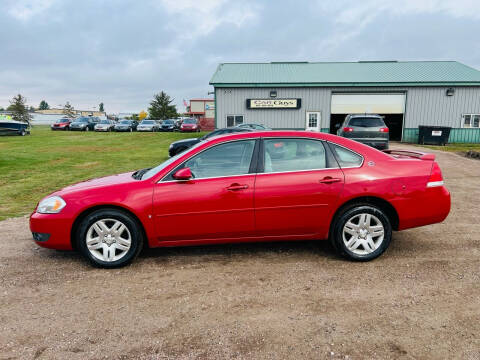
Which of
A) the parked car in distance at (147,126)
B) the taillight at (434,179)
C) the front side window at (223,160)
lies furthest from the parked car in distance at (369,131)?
the parked car in distance at (147,126)

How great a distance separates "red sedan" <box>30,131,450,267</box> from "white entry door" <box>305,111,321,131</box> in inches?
832

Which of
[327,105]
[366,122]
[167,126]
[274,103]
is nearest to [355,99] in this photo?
[327,105]

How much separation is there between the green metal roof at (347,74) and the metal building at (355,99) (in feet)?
0.22

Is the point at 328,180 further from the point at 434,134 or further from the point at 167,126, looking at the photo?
the point at 167,126

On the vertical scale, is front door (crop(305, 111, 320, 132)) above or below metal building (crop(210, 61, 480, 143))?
below

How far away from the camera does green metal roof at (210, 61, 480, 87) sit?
941 inches

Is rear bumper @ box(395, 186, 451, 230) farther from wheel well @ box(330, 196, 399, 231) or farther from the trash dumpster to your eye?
the trash dumpster

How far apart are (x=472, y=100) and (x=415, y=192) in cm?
2504

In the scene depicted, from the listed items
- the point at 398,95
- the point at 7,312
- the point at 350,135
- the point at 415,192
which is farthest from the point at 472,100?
the point at 7,312

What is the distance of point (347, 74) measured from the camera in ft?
84.3

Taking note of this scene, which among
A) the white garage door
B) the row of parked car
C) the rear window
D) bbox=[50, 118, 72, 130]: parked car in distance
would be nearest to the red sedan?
the rear window

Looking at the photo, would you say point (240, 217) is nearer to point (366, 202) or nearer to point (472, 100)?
point (366, 202)

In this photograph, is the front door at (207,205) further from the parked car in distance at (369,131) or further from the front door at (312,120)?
the front door at (312,120)

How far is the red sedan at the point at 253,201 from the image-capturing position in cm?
385
